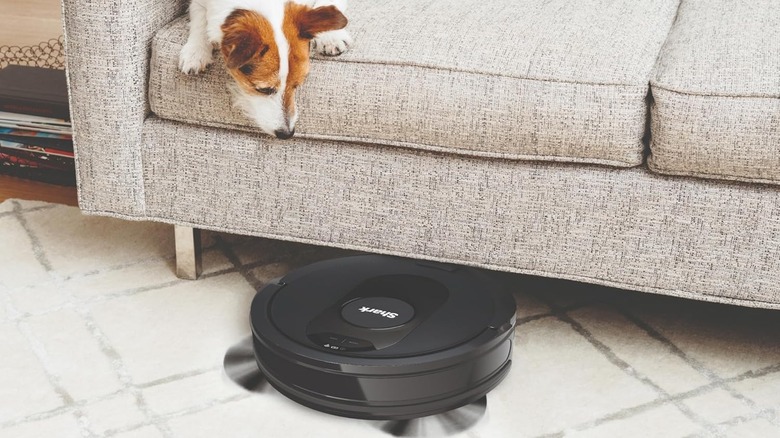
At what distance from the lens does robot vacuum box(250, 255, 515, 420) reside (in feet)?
5.42

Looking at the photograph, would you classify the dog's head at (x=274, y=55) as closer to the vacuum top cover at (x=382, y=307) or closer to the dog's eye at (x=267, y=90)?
the dog's eye at (x=267, y=90)

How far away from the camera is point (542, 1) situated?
2.11 metres

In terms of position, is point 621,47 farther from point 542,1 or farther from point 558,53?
point 542,1

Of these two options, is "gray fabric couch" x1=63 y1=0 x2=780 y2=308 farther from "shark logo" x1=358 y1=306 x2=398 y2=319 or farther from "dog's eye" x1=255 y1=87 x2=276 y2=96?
"shark logo" x1=358 y1=306 x2=398 y2=319

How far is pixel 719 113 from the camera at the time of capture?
1.69 meters

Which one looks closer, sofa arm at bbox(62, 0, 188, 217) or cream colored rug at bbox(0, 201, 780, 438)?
cream colored rug at bbox(0, 201, 780, 438)

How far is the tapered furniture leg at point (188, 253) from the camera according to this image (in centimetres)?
211

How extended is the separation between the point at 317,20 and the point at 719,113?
721mm

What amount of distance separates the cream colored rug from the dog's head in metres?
0.46

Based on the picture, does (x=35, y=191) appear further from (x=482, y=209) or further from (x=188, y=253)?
(x=482, y=209)

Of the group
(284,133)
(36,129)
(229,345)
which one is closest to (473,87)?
(284,133)

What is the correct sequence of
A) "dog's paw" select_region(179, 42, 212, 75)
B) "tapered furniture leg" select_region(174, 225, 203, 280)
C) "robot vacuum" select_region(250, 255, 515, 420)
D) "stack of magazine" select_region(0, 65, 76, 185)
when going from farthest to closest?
1. "stack of magazine" select_region(0, 65, 76, 185)
2. "tapered furniture leg" select_region(174, 225, 203, 280)
3. "dog's paw" select_region(179, 42, 212, 75)
4. "robot vacuum" select_region(250, 255, 515, 420)

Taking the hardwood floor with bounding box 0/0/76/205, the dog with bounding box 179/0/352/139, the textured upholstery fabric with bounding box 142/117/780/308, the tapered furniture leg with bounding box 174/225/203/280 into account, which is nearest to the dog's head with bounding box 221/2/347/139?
the dog with bounding box 179/0/352/139

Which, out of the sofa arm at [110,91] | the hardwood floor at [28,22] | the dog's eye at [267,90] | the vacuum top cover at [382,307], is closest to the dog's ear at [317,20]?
the dog's eye at [267,90]
